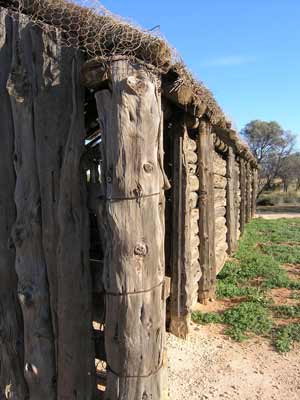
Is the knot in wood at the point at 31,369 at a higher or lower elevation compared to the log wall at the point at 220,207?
lower

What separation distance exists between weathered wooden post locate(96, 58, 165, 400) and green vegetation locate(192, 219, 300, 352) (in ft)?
7.86

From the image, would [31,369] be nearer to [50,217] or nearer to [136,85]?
[50,217]

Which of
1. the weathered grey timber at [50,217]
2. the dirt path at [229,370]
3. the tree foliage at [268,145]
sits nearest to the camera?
the weathered grey timber at [50,217]

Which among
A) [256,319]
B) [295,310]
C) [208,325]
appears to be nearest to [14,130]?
[208,325]

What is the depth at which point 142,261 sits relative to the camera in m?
2.53

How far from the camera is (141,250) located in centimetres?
252

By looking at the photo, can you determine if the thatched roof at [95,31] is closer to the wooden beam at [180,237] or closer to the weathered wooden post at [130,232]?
the weathered wooden post at [130,232]

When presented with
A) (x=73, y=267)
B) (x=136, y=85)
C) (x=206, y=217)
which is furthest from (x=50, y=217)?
(x=206, y=217)

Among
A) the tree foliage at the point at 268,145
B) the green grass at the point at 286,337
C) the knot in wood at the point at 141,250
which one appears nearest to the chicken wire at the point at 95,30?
the knot in wood at the point at 141,250

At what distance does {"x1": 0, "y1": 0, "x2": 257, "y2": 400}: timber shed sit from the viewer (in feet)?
8.23

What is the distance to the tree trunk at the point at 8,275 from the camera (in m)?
2.88

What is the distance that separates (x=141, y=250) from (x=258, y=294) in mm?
4221

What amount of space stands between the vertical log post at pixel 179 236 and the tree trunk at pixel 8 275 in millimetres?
2055

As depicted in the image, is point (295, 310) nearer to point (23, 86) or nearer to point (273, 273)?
point (273, 273)
